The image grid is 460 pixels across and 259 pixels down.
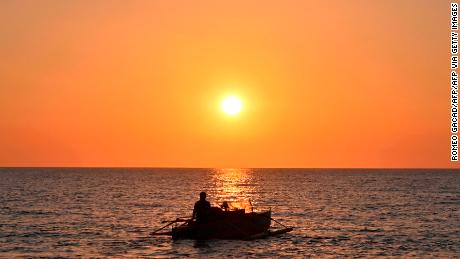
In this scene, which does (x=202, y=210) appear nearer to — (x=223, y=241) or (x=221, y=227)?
(x=221, y=227)

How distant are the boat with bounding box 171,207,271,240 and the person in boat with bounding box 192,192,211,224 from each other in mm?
303

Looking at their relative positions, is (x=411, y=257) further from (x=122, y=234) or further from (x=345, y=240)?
(x=122, y=234)

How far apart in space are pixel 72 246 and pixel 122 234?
7.15 m

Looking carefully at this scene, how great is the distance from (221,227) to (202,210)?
7.19ft

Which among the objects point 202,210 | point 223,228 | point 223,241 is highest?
point 202,210

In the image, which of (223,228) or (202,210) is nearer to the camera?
(202,210)

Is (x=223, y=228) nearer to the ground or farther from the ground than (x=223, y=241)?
farther from the ground

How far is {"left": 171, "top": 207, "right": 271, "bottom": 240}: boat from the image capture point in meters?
46.4

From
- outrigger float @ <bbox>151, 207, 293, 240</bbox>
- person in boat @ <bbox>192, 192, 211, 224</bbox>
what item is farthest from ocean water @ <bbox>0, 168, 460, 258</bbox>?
person in boat @ <bbox>192, 192, 211, 224</bbox>

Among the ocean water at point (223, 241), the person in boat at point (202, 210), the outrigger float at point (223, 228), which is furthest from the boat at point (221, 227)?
the ocean water at point (223, 241)

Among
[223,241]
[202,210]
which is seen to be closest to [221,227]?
[223,241]

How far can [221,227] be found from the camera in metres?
47.2

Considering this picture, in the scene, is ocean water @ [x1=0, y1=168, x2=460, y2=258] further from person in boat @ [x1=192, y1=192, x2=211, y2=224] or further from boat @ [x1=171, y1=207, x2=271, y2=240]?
person in boat @ [x1=192, y1=192, x2=211, y2=224]

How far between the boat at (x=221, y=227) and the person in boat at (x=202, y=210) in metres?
0.30
